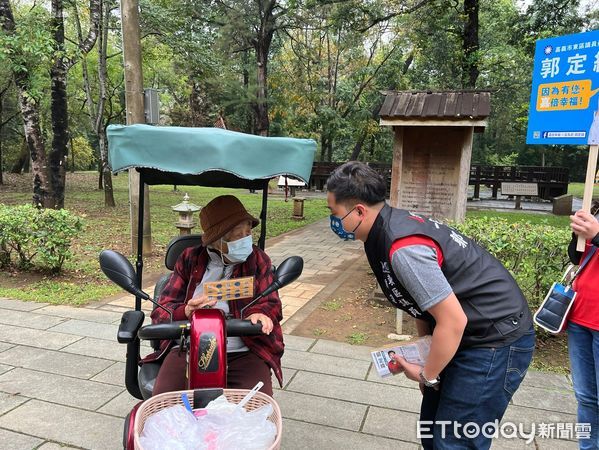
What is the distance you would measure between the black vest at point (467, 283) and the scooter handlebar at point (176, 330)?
83 centimetres

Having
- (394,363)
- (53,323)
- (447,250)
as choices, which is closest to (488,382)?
(394,363)

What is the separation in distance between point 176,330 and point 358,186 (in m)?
1.15

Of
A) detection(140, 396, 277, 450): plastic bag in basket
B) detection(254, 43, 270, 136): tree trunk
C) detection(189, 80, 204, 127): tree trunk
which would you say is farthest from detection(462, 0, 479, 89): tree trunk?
detection(189, 80, 204, 127): tree trunk

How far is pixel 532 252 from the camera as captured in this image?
13.9 ft

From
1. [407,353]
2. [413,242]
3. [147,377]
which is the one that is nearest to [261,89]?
[147,377]

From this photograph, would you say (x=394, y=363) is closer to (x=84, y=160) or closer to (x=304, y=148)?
(x=304, y=148)

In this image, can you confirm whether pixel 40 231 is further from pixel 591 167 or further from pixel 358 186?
pixel 591 167

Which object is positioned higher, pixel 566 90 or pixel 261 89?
pixel 261 89

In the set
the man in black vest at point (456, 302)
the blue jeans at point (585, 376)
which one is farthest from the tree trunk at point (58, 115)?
the blue jeans at point (585, 376)

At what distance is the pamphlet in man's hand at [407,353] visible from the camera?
1.92 m

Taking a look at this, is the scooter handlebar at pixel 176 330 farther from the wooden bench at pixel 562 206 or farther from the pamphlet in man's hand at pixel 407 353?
the wooden bench at pixel 562 206

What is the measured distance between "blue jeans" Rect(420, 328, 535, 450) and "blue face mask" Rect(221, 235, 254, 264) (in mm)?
1263

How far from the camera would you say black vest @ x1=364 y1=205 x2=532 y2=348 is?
5.67ft

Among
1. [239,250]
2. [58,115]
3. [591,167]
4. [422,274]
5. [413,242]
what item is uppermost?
[58,115]
